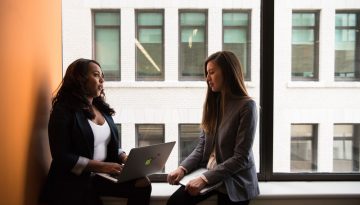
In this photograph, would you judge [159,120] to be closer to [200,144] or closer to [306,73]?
[200,144]

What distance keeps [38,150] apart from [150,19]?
1.19m

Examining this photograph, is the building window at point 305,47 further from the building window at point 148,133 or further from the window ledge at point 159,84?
the building window at point 148,133

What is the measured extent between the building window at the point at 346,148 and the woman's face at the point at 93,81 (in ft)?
5.80

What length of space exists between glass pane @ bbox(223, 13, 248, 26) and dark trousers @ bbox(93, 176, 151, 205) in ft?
4.31

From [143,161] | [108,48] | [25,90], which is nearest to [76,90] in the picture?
[25,90]

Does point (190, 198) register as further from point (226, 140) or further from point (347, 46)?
point (347, 46)

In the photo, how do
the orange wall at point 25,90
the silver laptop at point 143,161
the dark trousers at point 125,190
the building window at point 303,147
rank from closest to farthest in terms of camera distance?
1. the orange wall at point 25,90
2. the silver laptop at point 143,161
3. the dark trousers at point 125,190
4. the building window at point 303,147

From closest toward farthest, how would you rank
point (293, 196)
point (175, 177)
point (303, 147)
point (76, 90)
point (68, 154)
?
point (68, 154)
point (76, 90)
point (175, 177)
point (293, 196)
point (303, 147)

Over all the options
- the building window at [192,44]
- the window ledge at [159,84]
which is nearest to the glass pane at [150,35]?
the building window at [192,44]

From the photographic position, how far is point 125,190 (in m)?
2.06

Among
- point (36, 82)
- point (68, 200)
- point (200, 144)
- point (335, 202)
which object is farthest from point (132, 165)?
point (335, 202)

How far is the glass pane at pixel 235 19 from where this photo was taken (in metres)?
2.62

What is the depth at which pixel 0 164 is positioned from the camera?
1.56 metres

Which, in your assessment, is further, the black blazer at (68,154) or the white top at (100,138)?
the white top at (100,138)
